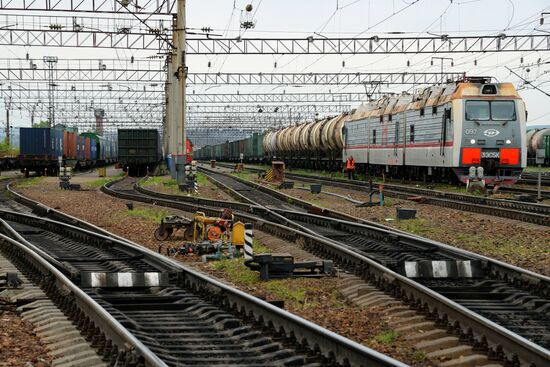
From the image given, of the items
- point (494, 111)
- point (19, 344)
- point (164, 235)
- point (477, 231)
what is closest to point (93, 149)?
point (494, 111)

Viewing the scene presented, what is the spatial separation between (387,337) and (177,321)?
1.90 metres

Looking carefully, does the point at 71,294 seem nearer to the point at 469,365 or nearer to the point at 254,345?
the point at 254,345

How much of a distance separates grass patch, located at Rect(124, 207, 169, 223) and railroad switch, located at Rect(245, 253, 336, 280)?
30.4 ft

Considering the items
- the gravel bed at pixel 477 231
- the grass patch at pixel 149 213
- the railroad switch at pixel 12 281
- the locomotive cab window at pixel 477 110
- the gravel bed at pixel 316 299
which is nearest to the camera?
the gravel bed at pixel 316 299

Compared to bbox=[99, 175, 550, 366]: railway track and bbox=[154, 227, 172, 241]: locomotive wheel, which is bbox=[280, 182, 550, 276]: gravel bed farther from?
bbox=[154, 227, 172, 241]: locomotive wheel

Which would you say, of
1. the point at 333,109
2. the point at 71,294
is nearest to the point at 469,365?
Answer: the point at 71,294

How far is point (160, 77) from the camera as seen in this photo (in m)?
66.1

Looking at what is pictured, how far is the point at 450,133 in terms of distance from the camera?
27875 mm

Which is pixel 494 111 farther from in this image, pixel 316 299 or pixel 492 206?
pixel 316 299

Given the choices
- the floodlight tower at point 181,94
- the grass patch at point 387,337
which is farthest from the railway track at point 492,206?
the grass patch at point 387,337

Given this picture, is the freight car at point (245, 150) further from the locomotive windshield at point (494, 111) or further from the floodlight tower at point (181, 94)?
the locomotive windshield at point (494, 111)

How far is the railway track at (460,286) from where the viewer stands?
6.59 m

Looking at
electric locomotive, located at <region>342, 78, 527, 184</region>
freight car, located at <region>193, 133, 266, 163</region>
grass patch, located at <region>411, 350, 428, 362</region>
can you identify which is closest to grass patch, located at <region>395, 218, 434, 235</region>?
electric locomotive, located at <region>342, 78, 527, 184</region>

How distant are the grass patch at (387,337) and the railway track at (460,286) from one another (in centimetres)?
48
